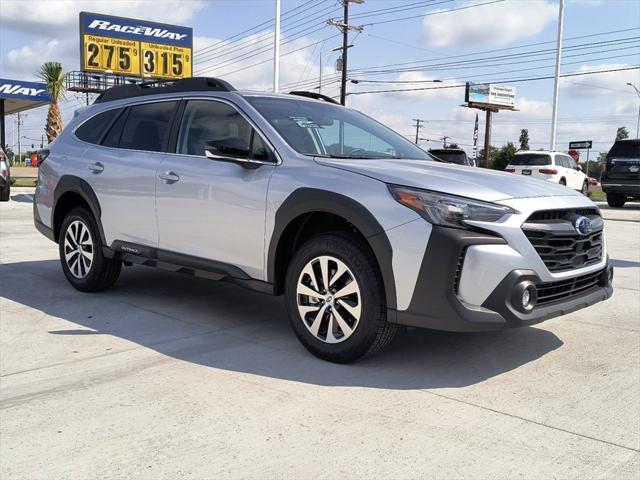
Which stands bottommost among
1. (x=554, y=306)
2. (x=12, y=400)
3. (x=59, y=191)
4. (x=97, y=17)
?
(x=12, y=400)

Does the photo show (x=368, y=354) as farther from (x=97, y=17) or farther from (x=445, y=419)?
(x=97, y=17)

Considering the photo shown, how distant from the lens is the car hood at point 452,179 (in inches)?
143

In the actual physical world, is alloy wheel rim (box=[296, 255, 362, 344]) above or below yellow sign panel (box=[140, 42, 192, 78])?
below

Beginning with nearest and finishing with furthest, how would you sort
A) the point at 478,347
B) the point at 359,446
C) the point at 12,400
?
the point at 359,446, the point at 12,400, the point at 478,347

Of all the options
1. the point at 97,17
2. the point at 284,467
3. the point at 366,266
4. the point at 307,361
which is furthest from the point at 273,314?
the point at 97,17

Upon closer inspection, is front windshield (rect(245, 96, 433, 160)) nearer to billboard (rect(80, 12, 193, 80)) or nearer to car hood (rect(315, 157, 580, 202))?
car hood (rect(315, 157, 580, 202))

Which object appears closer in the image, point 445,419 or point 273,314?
point 445,419

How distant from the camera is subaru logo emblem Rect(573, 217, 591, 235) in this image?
12.7ft

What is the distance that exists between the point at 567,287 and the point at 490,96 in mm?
61320

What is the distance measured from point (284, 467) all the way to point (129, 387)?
1308 millimetres

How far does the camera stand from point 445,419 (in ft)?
10.5

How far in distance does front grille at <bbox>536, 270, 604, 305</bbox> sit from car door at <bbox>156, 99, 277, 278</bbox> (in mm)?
1828

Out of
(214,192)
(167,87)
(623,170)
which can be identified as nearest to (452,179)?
(214,192)

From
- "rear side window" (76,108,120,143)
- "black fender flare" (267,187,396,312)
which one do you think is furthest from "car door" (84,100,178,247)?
"black fender flare" (267,187,396,312)
